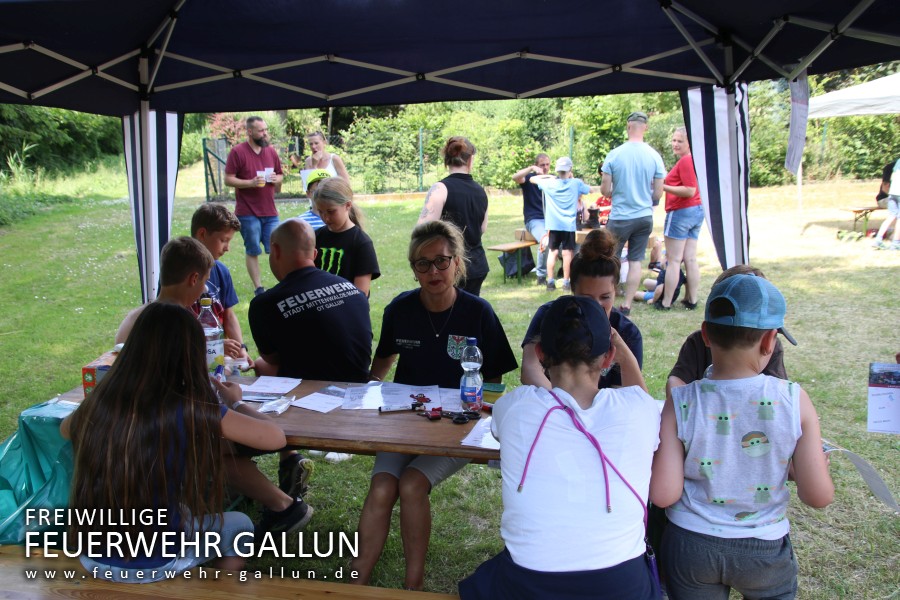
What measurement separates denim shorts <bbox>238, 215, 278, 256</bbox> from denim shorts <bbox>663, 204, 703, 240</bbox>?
3967 millimetres

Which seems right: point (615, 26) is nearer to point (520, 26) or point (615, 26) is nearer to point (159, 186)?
point (520, 26)

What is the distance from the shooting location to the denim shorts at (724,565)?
184 centimetres

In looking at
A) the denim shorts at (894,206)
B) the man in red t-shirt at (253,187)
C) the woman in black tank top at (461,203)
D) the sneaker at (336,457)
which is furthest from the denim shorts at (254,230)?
the denim shorts at (894,206)

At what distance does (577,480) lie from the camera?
1.64m

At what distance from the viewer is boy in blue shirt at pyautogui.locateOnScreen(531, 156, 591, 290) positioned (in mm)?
7652

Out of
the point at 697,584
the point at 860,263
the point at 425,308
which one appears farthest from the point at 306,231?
the point at 860,263

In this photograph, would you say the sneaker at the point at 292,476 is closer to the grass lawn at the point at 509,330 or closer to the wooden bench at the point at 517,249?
the grass lawn at the point at 509,330

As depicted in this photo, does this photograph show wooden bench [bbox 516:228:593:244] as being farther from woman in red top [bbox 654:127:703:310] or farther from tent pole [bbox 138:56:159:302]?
tent pole [bbox 138:56:159:302]

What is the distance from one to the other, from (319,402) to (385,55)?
6.97 ft

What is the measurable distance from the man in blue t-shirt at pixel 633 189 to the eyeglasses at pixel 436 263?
4.18 meters

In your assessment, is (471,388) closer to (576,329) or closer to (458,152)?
(576,329)

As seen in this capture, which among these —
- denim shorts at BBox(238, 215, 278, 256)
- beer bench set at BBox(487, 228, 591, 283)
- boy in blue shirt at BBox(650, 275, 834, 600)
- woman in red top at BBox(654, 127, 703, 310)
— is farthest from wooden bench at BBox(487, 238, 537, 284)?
boy in blue shirt at BBox(650, 275, 834, 600)

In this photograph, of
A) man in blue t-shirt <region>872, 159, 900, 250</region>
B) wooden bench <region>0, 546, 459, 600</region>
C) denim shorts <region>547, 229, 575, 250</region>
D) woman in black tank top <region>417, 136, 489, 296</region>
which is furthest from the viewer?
man in blue t-shirt <region>872, 159, 900, 250</region>

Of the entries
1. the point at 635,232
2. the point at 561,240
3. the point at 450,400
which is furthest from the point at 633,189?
the point at 450,400
